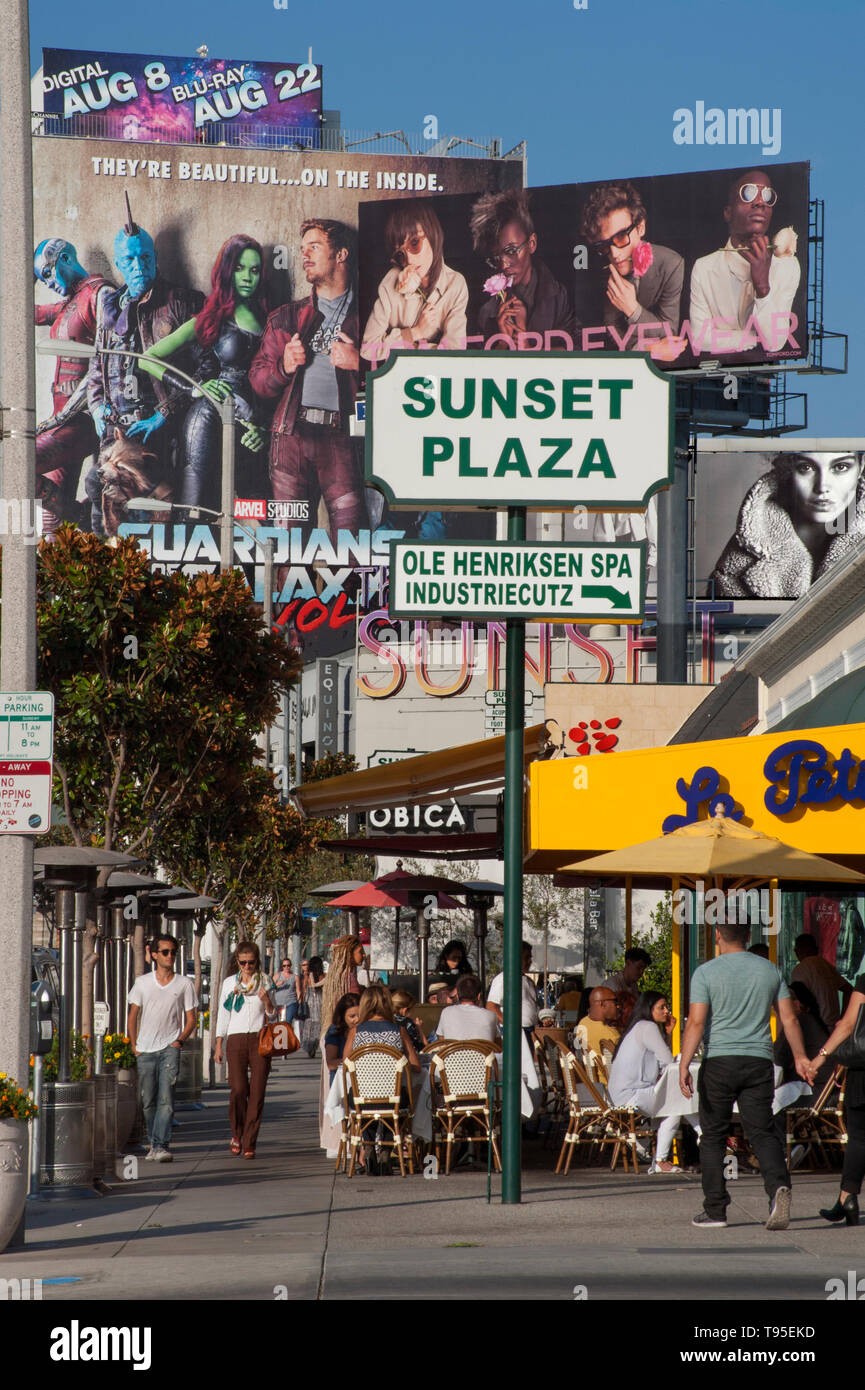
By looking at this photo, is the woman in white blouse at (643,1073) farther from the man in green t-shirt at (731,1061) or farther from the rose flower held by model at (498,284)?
the rose flower held by model at (498,284)

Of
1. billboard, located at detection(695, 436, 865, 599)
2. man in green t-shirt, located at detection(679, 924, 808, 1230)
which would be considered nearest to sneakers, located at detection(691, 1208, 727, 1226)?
man in green t-shirt, located at detection(679, 924, 808, 1230)

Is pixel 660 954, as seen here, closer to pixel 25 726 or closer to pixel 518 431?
pixel 518 431

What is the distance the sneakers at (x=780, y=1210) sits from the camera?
424 inches

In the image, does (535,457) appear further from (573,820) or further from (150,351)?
(150,351)

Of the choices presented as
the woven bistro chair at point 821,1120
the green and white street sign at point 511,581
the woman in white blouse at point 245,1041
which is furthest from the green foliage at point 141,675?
the woven bistro chair at point 821,1120

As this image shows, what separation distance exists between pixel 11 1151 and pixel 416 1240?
234 centimetres

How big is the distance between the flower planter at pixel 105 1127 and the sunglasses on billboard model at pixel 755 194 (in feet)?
172

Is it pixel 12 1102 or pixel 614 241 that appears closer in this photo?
pixel 12 1102

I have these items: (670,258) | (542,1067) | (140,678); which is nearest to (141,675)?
(140,678)

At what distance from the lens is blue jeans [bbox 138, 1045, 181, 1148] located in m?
16.1

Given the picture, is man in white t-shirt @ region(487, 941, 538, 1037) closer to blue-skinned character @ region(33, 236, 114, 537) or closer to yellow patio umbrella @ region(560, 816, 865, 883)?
yellow patio umbrella @ region(560, 816, 865, 883)

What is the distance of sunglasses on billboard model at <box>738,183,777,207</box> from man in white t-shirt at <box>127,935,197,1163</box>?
5052 cm

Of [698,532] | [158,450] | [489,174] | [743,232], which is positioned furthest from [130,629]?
[489,174]

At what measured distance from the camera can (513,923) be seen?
40.1 feet
